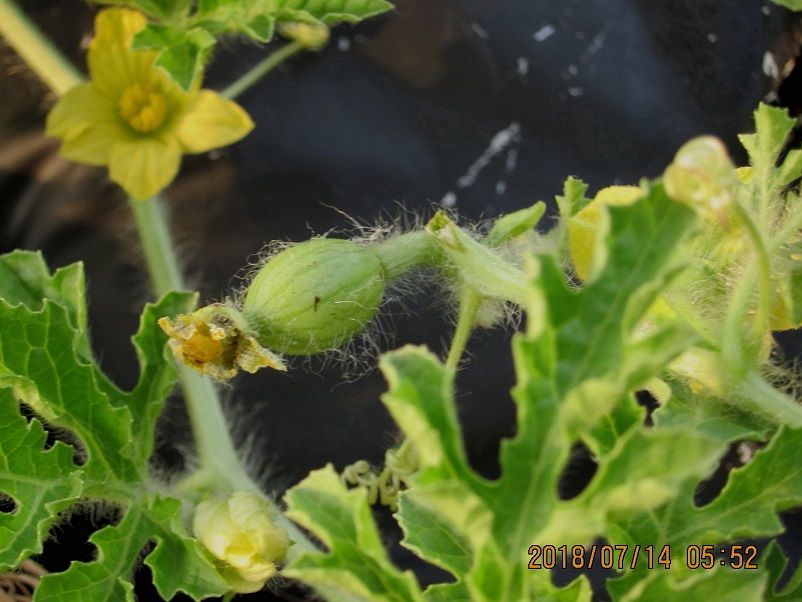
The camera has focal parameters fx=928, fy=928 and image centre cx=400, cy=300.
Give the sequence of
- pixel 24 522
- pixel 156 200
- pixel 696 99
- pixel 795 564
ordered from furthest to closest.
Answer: pixel 696 99 < pixel 156 200 < pixel 795 564 < pixel 24 522

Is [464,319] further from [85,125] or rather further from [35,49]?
[35,49]

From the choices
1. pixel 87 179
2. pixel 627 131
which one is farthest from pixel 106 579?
pixel 627 131

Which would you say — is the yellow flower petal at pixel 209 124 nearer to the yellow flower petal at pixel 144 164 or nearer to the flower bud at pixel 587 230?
the yellow flower petal at pixel 144 164

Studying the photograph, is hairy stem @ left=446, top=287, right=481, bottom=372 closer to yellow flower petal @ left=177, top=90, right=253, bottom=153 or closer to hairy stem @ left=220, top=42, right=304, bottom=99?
yellow flower petal @ left=177, top=90, right=253, bottom=153

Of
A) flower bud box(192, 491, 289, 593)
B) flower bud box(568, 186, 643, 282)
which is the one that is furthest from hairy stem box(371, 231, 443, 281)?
flower bud box(192, 491, 289, 593)

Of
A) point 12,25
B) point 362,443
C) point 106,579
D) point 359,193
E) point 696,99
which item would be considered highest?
point 12,25

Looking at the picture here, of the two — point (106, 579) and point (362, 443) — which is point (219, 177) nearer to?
point (362, 443)

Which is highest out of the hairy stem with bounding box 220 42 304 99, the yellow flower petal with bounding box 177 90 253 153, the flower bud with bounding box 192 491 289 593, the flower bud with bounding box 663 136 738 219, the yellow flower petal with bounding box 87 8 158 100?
the flower bud with bounding box 663 136 738 219

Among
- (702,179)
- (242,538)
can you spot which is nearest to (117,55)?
(242,538)
